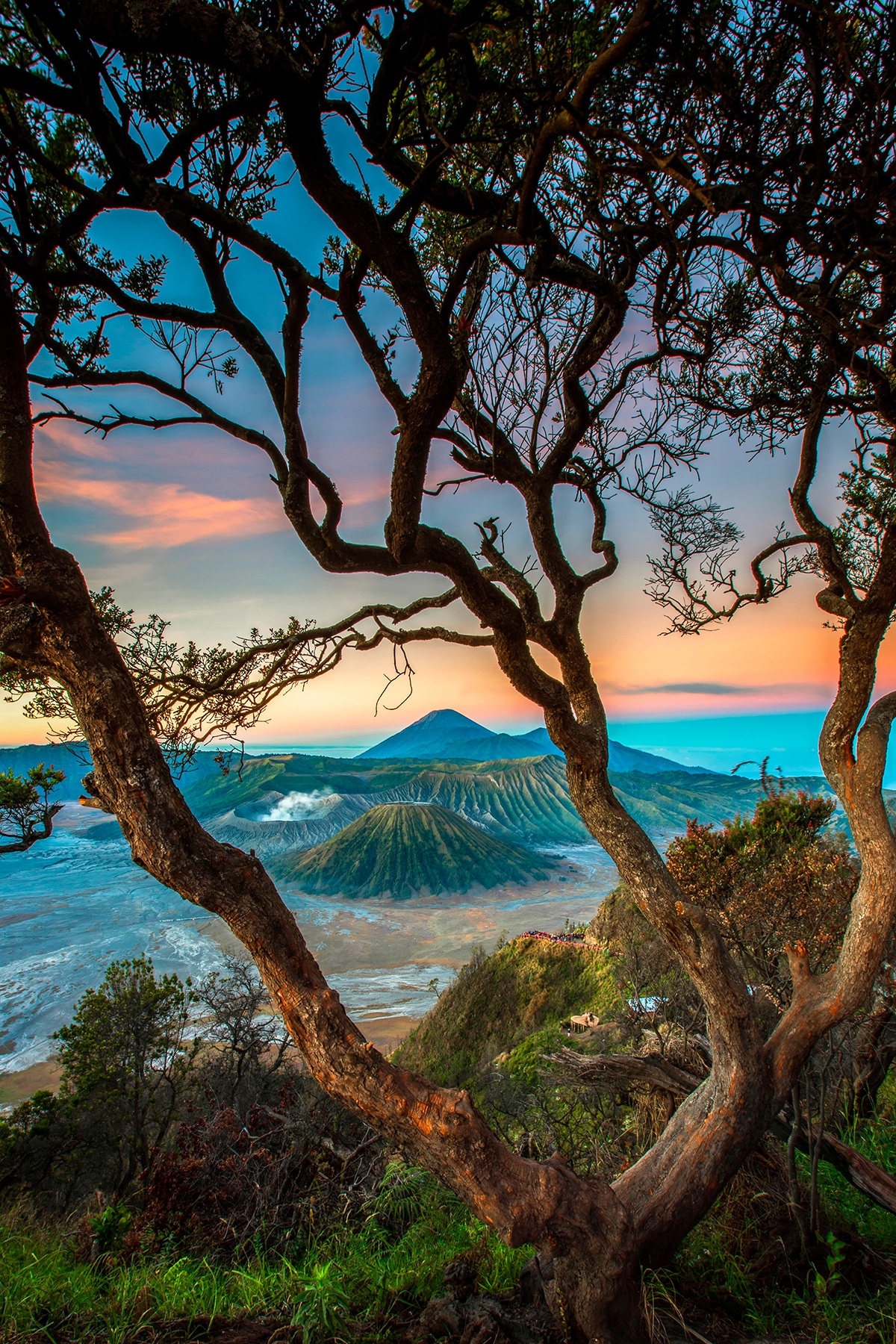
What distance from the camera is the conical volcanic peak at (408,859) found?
7475 cm

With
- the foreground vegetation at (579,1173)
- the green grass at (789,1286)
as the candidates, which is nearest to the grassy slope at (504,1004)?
the foreground vegetation at (579,1173)

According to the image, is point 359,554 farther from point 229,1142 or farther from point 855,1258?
point 229,1142

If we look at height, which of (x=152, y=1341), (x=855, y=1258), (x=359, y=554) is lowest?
(x=855, y=1258)

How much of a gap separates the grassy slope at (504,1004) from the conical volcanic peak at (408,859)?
2075 inches

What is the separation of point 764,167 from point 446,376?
2306mm

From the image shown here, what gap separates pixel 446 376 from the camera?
2211mm

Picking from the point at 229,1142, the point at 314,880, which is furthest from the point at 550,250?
the point at 314,880

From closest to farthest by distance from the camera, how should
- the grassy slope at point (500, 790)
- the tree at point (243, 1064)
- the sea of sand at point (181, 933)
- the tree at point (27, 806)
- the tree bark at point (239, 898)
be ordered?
the tree bark at point (239, 898) → the tree at point (27, 806) → the tree at point (243, 1064) → the sea of sand at point (181, 933) → the grassy slope at point (500, 790)

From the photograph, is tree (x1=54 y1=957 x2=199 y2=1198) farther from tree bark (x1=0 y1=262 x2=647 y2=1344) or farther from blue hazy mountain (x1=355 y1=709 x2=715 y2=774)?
blue hazy mountain (x1=355 y1=709 x2=715 y2=774)

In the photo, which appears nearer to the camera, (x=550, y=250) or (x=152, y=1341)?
(x=152, y=1341)

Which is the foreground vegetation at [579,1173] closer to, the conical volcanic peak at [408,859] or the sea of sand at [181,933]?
the sea of sand at [181,933]

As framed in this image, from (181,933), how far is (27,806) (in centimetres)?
5948

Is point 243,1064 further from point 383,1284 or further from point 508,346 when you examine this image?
point 508,346

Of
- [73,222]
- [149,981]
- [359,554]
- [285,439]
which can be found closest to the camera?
[73,222]
